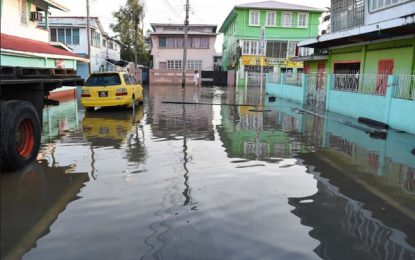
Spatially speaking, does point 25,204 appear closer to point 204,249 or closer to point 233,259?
point 204,249

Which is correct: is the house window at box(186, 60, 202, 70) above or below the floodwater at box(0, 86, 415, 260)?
above

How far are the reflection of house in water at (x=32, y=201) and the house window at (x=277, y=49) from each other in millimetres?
42177

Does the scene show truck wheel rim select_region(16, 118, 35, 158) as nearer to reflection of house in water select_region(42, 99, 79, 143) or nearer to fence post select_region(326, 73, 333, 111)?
reflection of house in water select_region(42, 99, 79, 143)

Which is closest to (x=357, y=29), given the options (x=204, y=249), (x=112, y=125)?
(x=112, y=125)

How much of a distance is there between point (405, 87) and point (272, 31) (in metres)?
36.2

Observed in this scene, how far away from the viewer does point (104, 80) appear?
16438mm

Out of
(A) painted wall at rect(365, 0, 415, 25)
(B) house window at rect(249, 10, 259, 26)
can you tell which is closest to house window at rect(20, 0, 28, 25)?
(A) painted wall at rect(365, 0, 415, 25)

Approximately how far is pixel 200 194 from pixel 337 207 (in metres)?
1.89

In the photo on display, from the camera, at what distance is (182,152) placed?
8922 mm

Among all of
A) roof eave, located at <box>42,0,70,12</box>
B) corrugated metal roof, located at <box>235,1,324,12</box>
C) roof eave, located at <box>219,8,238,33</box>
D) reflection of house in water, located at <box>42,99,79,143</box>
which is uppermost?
corrugated metal roof, located at <box>235,1,324,12</box>

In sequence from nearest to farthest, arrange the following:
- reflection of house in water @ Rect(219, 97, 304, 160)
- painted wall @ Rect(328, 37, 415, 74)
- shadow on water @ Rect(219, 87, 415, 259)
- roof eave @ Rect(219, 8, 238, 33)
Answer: shadow on water @ Rect(219, 87, 415, 259) → reflection of house in water @ Rect(219, 97, 304, 160) → painted wall @ Rect(328, 37, 415, 74) → roof eave @ Rect(219, 8, 238, 33)

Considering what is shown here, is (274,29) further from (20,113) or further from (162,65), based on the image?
(20,113)

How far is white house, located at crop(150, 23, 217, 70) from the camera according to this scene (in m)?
54.5

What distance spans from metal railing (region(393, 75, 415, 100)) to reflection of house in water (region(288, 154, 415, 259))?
6.29 metres
